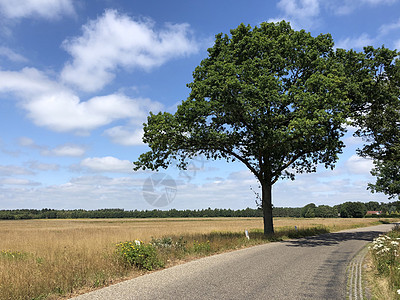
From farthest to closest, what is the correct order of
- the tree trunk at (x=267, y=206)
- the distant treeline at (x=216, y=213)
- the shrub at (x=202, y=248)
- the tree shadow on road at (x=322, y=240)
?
the distant treeline at (x=216, y=213) < the tree trunk at (x=267, y=206) < the tree shadow on road at (x=322, y=240) < the shrub at (x=202, y=248)

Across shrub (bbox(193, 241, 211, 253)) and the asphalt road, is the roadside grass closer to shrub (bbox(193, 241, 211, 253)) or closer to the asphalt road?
the asphalt road

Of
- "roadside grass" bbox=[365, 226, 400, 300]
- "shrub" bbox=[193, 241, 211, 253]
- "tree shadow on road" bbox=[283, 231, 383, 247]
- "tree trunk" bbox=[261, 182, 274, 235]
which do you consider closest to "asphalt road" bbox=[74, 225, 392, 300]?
"roadside grass" bbox=[365, 226, 400, 300]

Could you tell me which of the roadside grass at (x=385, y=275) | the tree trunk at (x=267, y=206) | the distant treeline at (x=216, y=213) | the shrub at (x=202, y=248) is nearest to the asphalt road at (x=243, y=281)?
the roadside grass at (x=385, y=275)

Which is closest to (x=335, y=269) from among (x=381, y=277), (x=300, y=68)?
(x=381, y=277)

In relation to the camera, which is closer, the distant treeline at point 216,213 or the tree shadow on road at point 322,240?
the tree shadow on road at point 322,240

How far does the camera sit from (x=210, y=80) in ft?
63.5

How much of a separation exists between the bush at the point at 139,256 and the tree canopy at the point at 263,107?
9.84 meters

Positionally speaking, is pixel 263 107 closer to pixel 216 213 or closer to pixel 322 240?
pixel 322 240

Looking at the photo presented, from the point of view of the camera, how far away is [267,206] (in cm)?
2367

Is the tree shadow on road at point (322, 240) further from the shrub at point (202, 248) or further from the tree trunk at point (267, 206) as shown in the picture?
the shrub at point (202, 248)

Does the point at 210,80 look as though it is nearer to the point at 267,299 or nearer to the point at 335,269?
the point at 335,269

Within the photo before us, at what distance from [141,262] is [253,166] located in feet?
48.7

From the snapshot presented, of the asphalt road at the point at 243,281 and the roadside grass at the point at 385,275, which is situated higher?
the roadside grass at the point at 385,275

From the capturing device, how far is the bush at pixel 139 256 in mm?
10945
